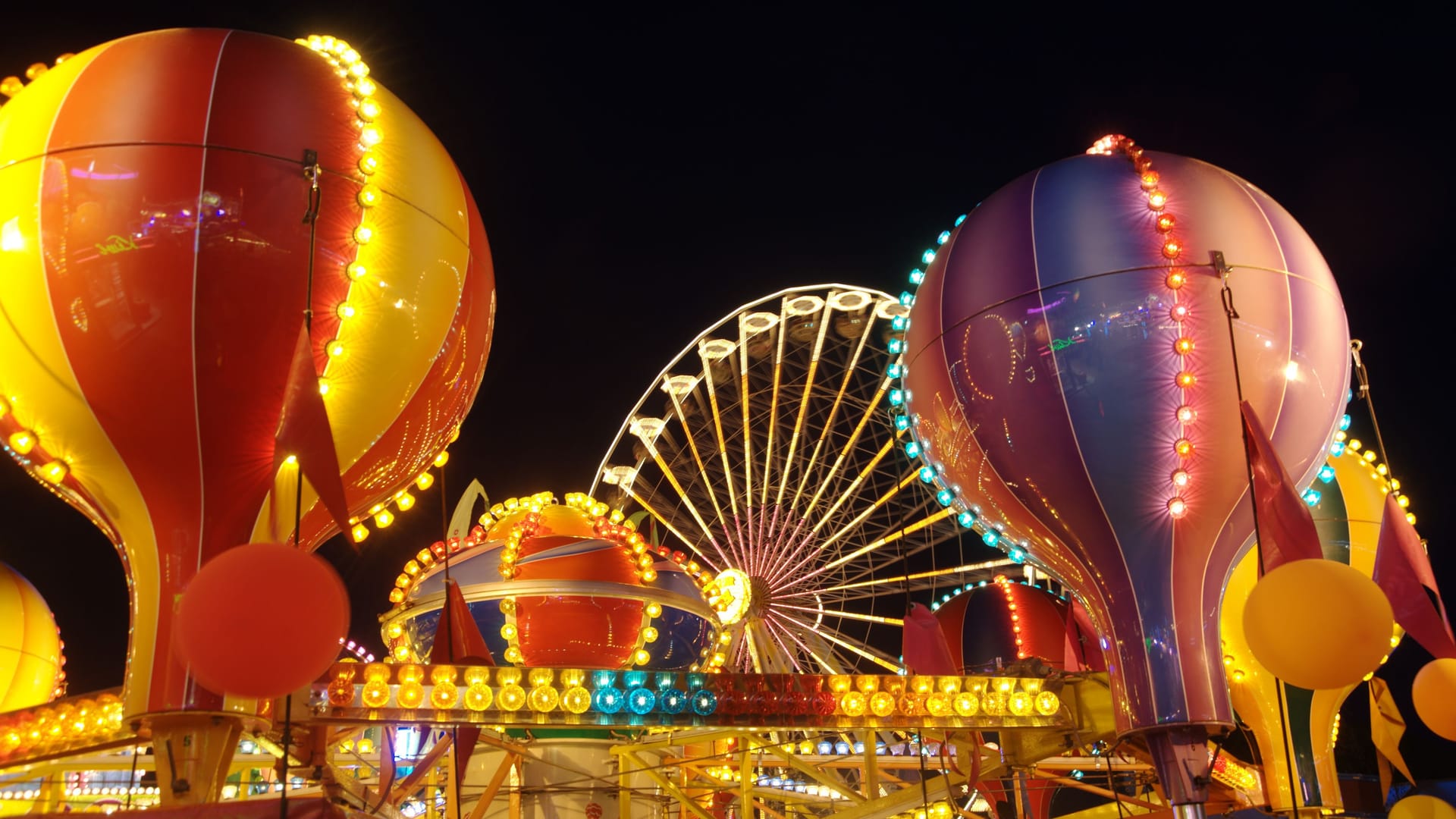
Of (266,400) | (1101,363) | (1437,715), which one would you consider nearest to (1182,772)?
(1437,715)

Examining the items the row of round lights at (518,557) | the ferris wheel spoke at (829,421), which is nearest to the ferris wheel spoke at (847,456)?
the ferris wheel spoke at (829,421)

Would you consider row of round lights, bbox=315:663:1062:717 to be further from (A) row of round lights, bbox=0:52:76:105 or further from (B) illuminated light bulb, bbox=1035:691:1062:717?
(A) row of round lights, bbox=0:52:76:105

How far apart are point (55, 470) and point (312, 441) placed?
219 centimetres

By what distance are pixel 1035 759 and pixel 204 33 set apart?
862 centimetres

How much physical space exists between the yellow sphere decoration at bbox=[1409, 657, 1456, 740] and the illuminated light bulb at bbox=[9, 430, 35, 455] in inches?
344

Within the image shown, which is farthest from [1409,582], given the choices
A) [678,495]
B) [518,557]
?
[678,495]

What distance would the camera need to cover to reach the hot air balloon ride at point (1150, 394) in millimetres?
8094

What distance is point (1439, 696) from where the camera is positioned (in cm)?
740

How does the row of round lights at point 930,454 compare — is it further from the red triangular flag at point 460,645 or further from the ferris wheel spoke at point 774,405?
the ferris wheel spoke at point 774,405

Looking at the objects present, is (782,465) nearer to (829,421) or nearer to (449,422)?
(829,421)

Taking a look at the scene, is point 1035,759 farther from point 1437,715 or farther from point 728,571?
point 728,571

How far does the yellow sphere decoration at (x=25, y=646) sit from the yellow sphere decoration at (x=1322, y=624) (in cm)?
1531

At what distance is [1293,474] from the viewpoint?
845 cm

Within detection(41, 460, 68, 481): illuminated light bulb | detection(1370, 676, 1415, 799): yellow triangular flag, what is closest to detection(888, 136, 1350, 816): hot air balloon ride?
detection(1370, 676, 1415, 799): yellow triangular flag
